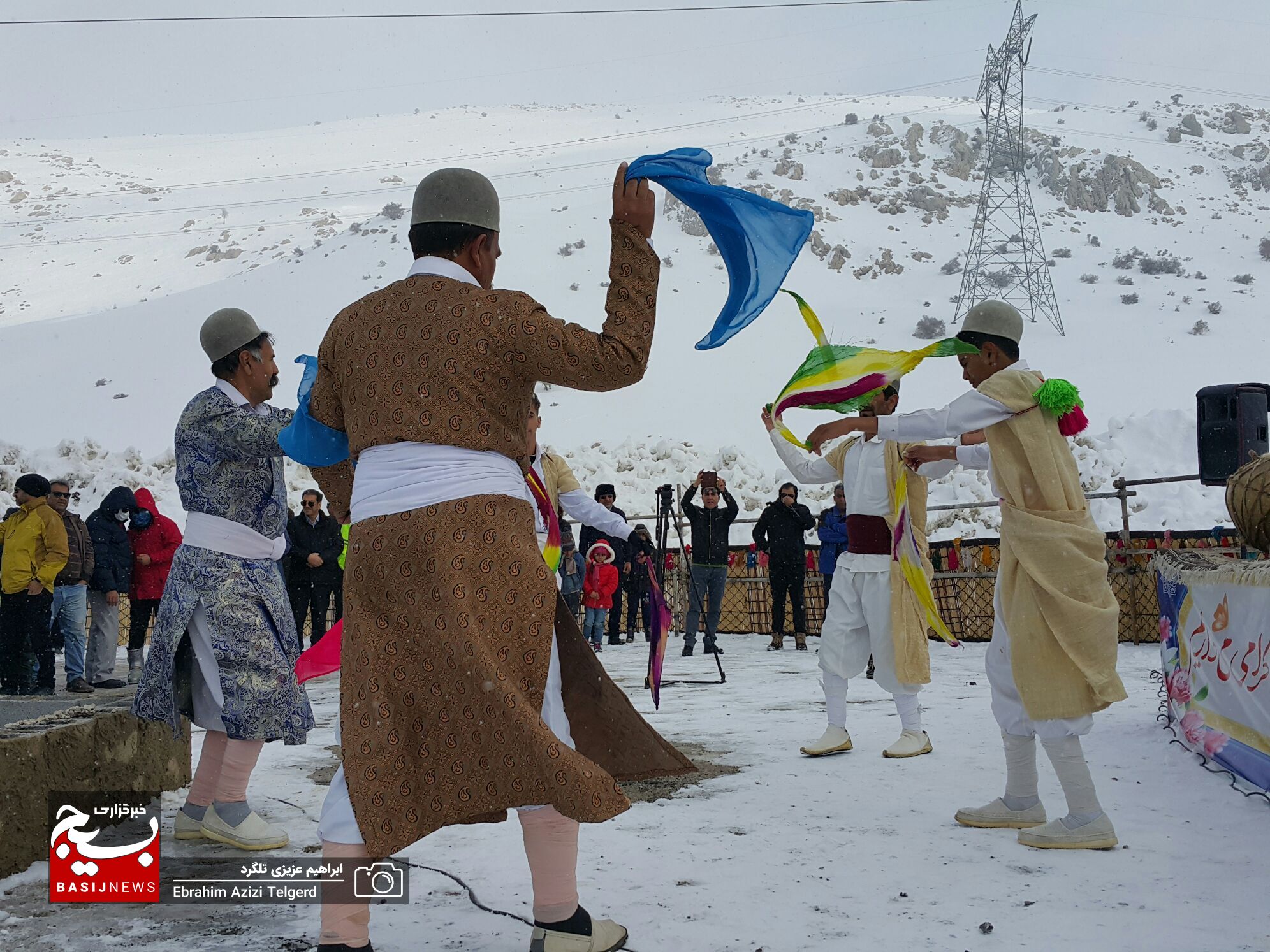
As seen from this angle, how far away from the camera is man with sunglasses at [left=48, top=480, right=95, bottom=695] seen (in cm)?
775

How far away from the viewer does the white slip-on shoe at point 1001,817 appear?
11.8 ft

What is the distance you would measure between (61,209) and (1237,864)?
76.9 meters

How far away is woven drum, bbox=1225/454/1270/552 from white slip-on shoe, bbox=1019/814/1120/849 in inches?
59.7

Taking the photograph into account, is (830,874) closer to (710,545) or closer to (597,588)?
(710,545)

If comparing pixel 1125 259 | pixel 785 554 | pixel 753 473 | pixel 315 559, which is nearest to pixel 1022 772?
pixel 315 559

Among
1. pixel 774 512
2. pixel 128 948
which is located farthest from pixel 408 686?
pixel 774 512

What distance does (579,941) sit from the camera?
2.27m

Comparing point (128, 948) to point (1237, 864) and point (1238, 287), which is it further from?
point (1238, 287)

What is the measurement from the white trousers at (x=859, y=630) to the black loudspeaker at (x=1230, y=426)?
2.23 meters

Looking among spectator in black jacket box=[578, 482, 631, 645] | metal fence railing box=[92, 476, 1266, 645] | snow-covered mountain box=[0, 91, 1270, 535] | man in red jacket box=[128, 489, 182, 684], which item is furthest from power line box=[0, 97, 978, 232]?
man in red jacket box=[128, 489, 182, 684]

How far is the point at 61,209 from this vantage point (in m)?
67.4

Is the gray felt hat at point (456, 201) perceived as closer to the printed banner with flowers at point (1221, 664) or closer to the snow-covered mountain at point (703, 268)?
the printed banner with flowers at point (1221, 664)

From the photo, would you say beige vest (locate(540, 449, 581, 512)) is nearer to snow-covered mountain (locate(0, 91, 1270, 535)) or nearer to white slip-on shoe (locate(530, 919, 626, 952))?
white slip-on shoe (locate(530, 919, 626, 952))

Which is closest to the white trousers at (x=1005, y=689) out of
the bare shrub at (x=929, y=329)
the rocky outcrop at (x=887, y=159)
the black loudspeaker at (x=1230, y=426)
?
the black loudspeaker at (x=1230, y=426)
